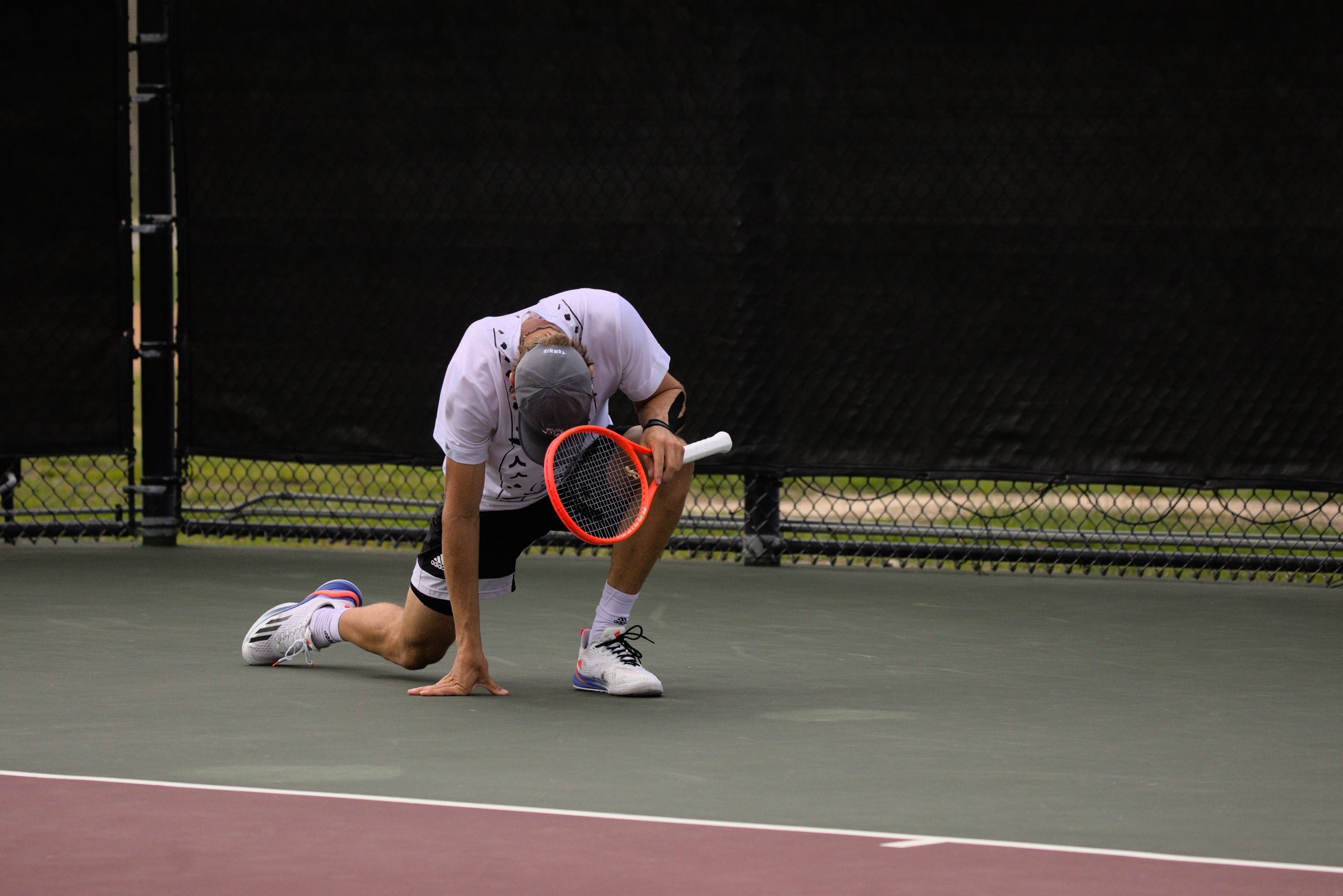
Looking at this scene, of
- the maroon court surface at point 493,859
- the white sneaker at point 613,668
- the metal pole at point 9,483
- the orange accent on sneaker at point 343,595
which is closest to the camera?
the maroon court surface at point 493,859

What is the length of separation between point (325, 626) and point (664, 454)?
1.16 metres

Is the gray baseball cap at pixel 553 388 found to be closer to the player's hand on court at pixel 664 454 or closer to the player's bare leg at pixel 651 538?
the player's hand on court at pixel 664 454

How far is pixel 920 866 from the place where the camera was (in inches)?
124

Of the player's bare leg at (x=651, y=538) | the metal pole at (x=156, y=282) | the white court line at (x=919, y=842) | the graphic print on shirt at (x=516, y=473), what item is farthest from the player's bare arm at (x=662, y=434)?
the metal pole at (x=156, y=282)

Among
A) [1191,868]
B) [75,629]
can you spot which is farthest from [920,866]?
[75,629]

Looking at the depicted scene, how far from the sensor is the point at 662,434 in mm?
4484

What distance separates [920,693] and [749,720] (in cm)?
61

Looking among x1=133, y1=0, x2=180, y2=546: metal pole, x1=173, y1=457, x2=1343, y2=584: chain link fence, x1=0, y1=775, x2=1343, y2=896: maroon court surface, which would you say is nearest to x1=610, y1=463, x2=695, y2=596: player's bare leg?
x1=0, y1=775, x2=1343, y2=896: maroon court surface

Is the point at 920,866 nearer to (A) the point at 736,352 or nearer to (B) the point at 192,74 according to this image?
(A) the point at 736,352

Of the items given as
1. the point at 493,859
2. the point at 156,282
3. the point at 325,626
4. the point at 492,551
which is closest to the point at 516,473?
the point at 492,551

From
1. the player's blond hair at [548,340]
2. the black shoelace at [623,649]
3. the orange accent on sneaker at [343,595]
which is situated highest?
the player's blond hair at [548,340]

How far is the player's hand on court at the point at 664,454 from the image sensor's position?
14.6 ft

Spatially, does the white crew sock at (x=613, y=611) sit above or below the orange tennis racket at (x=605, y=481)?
below

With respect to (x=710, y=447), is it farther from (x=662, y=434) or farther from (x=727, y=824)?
(x=727, y=824)
